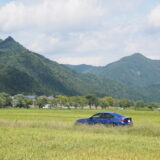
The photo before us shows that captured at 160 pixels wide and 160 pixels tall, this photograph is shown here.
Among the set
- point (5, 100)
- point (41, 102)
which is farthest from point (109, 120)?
point (41, 102)

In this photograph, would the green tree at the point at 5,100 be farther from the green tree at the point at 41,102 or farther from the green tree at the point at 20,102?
the green tree at the point at 41,102

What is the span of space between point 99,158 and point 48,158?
1.88 meters

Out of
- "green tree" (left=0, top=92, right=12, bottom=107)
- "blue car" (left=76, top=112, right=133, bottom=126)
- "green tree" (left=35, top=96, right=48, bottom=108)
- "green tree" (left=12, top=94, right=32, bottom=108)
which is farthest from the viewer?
"green tree" (left=35, top=96, right=48, bottom=108)

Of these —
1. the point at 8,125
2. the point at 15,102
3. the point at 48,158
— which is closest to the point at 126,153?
the point at 48,158

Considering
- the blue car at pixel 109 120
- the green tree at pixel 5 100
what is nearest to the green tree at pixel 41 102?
the green tree at pixel 5 100

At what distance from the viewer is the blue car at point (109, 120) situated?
3166 cm

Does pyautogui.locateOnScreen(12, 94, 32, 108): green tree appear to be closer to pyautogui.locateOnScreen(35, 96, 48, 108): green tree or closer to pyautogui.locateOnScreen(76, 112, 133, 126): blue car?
pyautogui.locateOnScreen(35, 96, 48, 108): green tree

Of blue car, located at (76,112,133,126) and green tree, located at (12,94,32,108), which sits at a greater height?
green tree, located at (12,94,32,108)

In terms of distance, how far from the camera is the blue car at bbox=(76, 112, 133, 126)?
3166 centimetres

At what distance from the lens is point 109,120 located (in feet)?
107

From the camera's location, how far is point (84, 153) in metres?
14.7

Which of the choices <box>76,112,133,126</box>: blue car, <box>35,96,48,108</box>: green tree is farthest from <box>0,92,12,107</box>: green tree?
<box>76,112,133,126</box>: blue car

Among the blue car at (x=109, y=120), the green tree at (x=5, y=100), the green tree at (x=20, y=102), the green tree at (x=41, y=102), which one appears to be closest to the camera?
the blue car at (x=109, y=120)

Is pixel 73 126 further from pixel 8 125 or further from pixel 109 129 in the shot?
pixel 8 125
